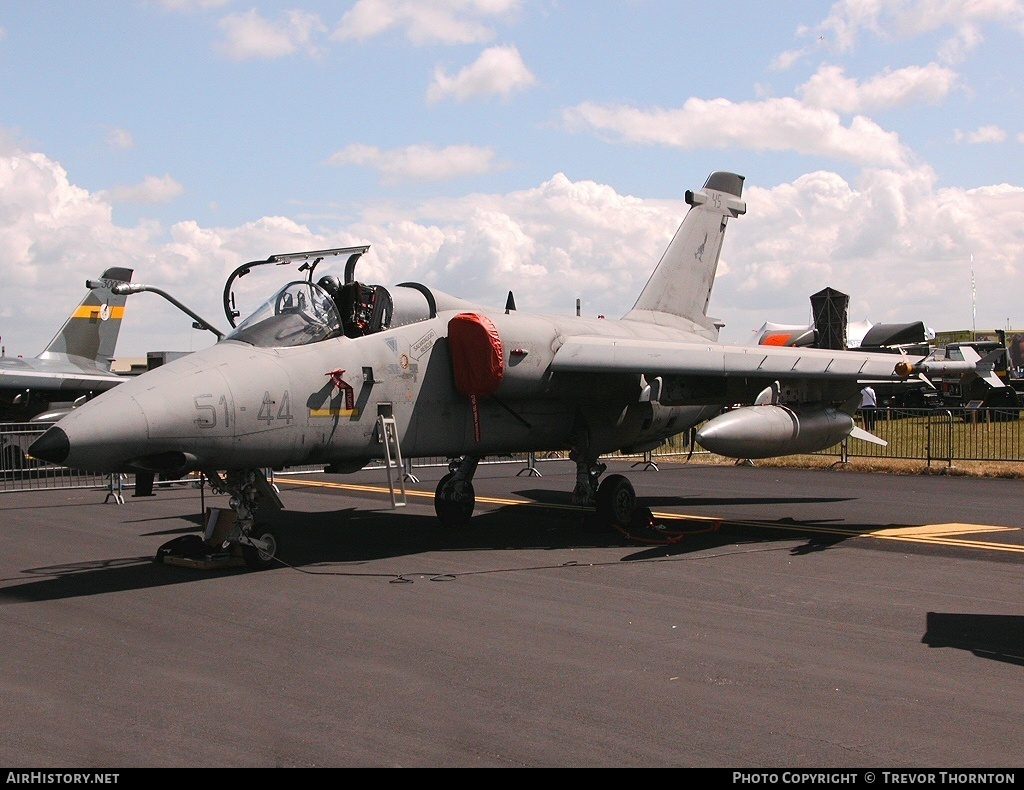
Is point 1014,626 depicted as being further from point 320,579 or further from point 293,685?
point 320,579

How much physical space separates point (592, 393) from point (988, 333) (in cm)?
5086

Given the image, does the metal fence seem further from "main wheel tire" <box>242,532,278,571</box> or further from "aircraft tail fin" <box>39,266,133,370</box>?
"main wheel tire" <box>242,532,278,571</box>

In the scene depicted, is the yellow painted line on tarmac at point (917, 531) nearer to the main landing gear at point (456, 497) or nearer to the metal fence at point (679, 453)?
the main landing gear at point (456, 497)

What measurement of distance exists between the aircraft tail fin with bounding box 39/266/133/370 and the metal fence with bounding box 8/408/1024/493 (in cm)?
310

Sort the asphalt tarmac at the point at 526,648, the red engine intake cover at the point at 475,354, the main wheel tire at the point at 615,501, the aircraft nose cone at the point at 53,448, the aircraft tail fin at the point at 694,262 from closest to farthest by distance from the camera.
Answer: the asphalt tarmac at the point at 526,648 → the aircraft nose cone at the point at 53,448 → the red engine intake cover at the point at 475,354 → the main wheel tire at the point at 615,501 → the aircraft tail fin at the point at 694,262

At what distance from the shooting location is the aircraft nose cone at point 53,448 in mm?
7859

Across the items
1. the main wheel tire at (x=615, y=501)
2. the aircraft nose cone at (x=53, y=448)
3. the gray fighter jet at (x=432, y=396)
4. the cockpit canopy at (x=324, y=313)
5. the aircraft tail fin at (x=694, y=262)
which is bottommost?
the main wheel tire at (x=615, y=501)

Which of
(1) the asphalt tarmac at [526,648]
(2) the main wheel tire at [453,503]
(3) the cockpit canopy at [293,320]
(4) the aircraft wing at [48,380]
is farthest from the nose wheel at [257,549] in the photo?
(4) the aircraft wing at [48,380]

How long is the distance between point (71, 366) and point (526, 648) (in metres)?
24.5

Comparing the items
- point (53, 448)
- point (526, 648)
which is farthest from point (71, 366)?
point (526, 648)

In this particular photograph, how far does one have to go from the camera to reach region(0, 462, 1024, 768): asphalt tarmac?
15.8ft

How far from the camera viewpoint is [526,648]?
22.3ft

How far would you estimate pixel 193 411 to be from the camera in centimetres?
877

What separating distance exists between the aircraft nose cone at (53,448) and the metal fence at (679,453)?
968 centimetres
